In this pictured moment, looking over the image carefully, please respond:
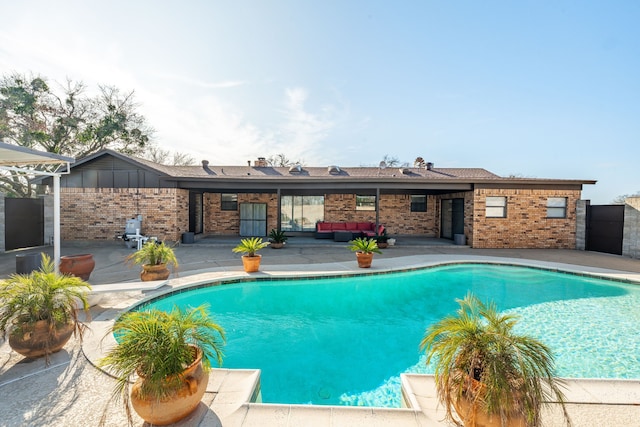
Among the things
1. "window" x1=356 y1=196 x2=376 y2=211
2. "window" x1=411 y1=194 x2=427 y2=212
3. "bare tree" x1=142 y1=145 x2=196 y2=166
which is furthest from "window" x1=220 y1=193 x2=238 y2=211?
"bare tree" x1=142 y1=145 x2=196 y2=166

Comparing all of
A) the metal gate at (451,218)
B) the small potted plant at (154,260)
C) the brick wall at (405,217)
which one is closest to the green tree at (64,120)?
the small potted plant at (154,260)

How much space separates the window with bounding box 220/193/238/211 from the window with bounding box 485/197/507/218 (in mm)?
13365

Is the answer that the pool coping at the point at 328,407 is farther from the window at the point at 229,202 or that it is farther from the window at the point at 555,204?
the window at the point at 229,202

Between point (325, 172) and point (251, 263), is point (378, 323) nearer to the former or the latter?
point (251, 263)

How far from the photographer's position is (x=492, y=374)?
1.92 metres

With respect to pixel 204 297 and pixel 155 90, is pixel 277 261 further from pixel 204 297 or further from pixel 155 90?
pixel 155 90

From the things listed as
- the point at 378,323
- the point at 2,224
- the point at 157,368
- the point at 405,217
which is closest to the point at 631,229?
the point at 405,217

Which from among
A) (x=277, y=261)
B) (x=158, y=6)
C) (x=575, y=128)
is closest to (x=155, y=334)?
(x=277, y=261)

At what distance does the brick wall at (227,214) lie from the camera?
16.5 meters

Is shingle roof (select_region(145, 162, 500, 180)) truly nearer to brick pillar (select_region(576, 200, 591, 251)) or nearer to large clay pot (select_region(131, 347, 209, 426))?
brick pillar (select_region(576, 200, 591, 251))

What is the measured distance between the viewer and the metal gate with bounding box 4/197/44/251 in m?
10.9

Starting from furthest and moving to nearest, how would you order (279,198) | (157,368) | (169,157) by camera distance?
1. (169,157)
2. (279,198)
3. (157,368)

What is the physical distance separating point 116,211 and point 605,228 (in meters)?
21.8

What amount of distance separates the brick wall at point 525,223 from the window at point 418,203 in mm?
4192
